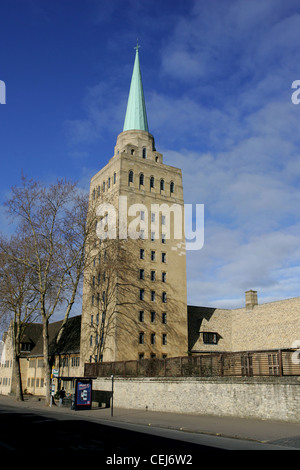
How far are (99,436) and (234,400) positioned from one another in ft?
33.6

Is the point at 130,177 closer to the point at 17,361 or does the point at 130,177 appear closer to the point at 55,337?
the point at 17,361

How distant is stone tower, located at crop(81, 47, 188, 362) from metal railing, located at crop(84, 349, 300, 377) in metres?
11.7

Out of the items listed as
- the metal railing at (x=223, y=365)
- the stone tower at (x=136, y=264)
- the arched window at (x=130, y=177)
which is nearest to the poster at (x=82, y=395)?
the metal railing at (x=223, y=365)

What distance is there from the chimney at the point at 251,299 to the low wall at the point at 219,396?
948 inches

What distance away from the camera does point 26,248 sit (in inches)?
1556

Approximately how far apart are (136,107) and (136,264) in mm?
23641

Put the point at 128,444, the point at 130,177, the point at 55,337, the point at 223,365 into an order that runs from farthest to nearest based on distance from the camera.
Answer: the point at 55,337
the point at 130,177
the point at 223,365
the point at 128,444

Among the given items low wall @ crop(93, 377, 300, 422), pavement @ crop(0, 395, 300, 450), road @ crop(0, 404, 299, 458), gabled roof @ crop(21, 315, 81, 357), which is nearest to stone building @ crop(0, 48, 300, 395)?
gabled roof @ crop(21, 315, 81, 357)

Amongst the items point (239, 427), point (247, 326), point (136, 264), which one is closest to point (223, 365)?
point (239, 427)

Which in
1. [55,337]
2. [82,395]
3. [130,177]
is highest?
[130,177]

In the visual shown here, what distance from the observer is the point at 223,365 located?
86.8 feet
